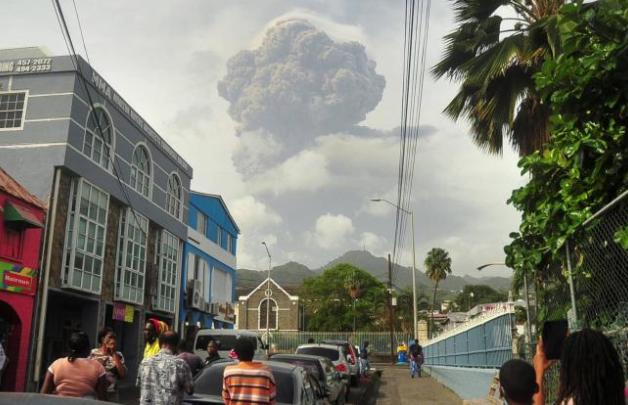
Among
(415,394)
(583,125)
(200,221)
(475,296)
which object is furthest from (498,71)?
(475,296)

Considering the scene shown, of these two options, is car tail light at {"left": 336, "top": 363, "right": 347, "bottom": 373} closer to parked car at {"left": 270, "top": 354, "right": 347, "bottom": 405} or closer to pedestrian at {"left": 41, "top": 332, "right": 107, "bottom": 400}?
parked car at {"left": 270, "top": 354, "right": 347, "bottom": 405}

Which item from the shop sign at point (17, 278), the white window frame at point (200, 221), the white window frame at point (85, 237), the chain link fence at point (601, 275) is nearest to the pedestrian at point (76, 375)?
the chain link fence at point (601, 275)

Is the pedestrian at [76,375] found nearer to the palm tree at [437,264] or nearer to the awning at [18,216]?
the awning at [18,216]

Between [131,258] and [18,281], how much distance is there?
7794mm

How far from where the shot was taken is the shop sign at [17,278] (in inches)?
662

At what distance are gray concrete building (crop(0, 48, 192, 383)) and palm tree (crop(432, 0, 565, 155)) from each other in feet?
36.2

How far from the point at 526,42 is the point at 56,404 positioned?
10305mm

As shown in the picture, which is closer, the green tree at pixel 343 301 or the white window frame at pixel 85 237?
the white window frame at pixel 85 237

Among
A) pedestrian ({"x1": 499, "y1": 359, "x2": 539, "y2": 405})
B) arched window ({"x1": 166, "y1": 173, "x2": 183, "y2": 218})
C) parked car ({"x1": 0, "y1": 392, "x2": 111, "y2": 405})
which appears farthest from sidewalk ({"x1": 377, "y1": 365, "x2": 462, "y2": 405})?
parked car ({"x1": 0, "y1": 392, "x2": 111, "y2": 405})

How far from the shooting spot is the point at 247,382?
5770 millimetres

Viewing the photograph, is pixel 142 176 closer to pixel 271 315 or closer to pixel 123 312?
pixel 123 312

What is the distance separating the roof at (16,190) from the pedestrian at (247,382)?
14.1 metres

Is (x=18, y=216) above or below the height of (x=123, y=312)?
above

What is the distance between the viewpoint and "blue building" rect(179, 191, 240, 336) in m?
33.4
